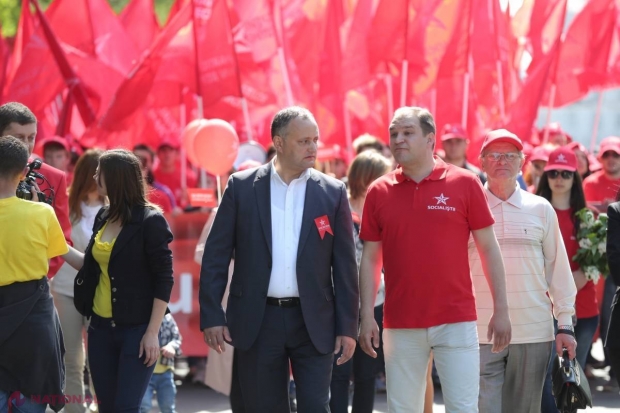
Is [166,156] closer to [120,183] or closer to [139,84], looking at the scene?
[139,84]

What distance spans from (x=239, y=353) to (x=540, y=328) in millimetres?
1933

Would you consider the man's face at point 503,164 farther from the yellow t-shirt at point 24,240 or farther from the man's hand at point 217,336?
the yellow t-shirt at point 24,240

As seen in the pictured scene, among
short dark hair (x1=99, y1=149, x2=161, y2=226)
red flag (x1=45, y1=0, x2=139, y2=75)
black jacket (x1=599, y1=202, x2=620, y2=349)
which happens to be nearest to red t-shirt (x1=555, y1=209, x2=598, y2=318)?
→ black jacket (x1=599, y1=202, x2=620, y2=349)

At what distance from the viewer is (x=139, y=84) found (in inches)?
462

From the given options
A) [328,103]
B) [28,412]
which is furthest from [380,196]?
[328,103]

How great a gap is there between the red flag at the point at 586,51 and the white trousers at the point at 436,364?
943 cm

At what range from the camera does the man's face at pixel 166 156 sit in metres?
11.8

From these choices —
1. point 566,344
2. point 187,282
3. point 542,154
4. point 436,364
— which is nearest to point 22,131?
point 436,364

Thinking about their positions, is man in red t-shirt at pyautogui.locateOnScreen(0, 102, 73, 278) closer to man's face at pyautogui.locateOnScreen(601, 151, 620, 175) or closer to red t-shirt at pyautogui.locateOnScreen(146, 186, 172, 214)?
red t-shirt at pyautogui.locateOnScreen(146, 186, 172, 214)

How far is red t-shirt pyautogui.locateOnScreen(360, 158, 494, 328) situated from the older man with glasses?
62 centimetres

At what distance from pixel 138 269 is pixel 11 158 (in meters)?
A: 0.94

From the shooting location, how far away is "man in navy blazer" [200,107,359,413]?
17.7ft

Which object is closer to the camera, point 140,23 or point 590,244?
point 590,244

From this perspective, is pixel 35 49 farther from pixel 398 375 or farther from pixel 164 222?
pixel 398 375
